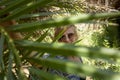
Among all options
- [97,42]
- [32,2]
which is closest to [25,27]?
[32,2]

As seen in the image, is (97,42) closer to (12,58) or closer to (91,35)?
(91,35)

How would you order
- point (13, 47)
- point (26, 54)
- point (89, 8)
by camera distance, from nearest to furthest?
point (13, 47), point (26, 54), point (89, 8)

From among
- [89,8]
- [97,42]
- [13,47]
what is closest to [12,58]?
[13,47]

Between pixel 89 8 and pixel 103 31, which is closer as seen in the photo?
pixel 89 8

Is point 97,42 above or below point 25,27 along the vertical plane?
below

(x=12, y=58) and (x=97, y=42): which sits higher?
(x=12, y=58)

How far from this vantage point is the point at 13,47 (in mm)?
663

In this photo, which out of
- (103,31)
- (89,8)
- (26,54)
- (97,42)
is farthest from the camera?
(103,31)

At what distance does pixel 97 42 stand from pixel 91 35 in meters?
0.19

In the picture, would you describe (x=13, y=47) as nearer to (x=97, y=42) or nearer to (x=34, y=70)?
(x=34, y=70)

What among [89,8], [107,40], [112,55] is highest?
[112,55]

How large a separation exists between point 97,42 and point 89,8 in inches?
156

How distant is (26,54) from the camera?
0.78 m

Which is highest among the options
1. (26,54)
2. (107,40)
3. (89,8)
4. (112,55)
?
(112,55)
